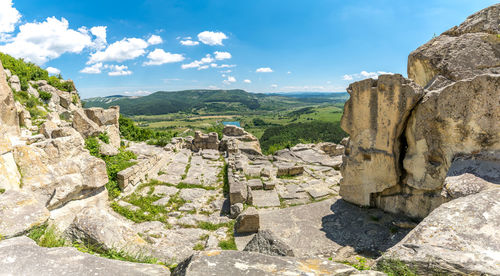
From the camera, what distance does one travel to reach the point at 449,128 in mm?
5695

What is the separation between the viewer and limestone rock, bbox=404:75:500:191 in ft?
16.4

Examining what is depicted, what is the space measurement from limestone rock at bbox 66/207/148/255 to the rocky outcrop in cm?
533

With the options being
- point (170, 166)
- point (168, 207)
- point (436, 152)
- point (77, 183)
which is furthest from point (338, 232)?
point (170, 166)

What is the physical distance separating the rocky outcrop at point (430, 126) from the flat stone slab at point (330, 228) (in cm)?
59

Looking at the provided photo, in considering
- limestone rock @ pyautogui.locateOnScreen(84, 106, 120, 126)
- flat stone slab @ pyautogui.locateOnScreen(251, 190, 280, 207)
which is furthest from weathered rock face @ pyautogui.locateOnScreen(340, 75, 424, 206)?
limestone rock @ pyautogui.locateOnScreen(84, 106, 120, 126)

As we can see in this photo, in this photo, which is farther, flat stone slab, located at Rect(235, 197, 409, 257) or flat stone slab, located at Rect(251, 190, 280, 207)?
flat stone slab, located at Rect(251, 190, 280, 207)

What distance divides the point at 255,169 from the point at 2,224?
11383 mm

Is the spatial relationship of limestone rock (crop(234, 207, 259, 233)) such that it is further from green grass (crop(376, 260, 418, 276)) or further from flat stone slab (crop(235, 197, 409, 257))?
green grass (crop(376, 260, 418, 276))

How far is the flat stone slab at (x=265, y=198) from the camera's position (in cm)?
932

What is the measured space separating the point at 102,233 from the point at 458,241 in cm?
433

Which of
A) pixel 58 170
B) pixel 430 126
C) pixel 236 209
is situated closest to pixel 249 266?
pixel 58 170

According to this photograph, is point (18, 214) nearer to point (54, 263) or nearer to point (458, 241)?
point (54, 263)

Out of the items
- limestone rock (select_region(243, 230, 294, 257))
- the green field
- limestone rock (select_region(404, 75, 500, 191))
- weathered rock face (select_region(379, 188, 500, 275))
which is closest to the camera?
weathered rock face (select_region(379, 188, 500, 275))

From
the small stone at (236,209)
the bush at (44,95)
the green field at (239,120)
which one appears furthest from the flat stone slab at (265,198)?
the green field at (239,120)
